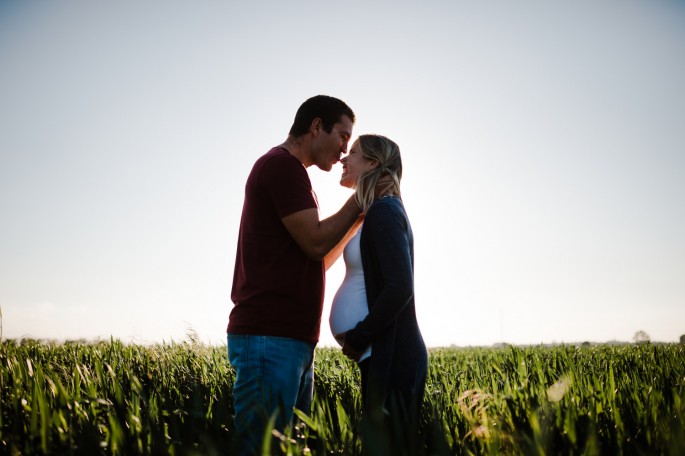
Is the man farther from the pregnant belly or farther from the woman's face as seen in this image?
the woman's face

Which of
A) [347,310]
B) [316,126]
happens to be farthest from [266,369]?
[316,126]

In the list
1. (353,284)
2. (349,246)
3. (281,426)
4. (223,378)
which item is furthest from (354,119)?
(223,378)

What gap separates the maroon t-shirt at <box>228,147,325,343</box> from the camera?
2639 millimetres

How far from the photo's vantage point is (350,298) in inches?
110

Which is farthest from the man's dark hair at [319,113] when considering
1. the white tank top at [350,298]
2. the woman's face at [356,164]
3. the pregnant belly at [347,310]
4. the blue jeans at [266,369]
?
the blue jeans at [266,369]

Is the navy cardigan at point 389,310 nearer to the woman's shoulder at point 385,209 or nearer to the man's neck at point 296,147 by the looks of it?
the woman's shoulder at point 385,209

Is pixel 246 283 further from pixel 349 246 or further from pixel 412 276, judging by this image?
pixel 412 276

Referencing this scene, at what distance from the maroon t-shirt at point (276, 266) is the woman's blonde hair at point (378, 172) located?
330mm

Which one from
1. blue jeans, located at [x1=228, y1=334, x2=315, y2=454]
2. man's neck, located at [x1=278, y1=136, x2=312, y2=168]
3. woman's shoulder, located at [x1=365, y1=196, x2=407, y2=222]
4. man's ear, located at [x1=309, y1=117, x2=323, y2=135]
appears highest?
man's ear, located at [x1=309, y1=117, x2=323, y2=135]

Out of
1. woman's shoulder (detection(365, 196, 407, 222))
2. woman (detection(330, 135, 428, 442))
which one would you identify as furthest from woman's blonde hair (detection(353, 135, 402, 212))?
woman's shoulder (detection(365, 196, 407, 222))

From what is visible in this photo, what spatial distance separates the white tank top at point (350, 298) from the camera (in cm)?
275

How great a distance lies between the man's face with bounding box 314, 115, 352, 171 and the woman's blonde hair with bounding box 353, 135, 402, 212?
0.55ft

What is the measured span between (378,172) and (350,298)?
80 cm

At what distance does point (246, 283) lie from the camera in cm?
275
